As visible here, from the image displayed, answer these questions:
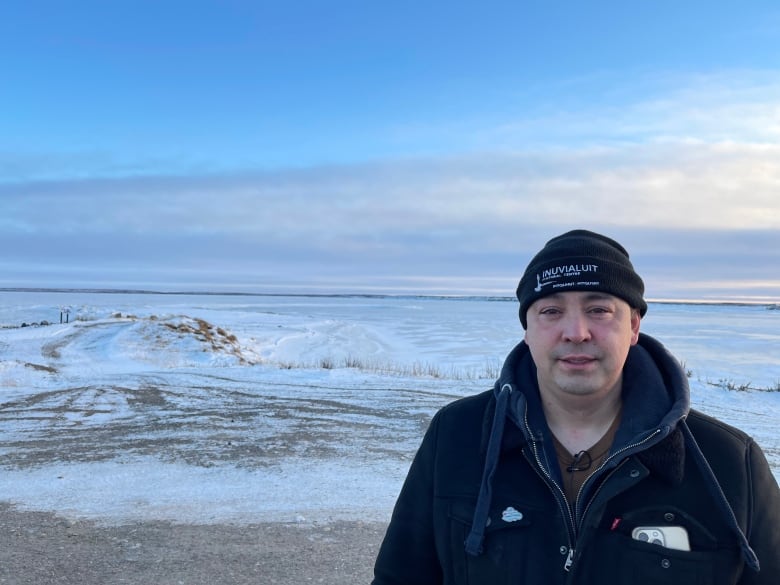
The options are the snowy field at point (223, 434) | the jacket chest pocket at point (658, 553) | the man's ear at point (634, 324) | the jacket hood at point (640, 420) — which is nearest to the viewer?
the jacket chest pocket at point (658, 553)


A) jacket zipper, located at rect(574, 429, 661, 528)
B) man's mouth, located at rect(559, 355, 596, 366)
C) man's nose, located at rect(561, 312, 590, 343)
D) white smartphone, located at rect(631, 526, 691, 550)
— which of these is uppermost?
man's nose, located at rect(561, 312, 590, 343)

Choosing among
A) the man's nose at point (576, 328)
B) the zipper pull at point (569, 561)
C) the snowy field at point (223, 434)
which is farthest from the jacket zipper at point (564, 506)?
the snowy field at point (223, 434)

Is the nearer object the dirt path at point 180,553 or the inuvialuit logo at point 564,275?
the inuvialuit logo at point 564,275

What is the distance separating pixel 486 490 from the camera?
7.38ft

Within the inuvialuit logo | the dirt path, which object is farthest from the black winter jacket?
the dirt path

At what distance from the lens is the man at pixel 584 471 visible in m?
2.10

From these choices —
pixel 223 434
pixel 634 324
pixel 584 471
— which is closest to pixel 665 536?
pixel 584 471

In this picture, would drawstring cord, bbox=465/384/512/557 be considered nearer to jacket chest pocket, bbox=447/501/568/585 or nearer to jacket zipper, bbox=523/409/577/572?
jacket chest pocket, bbox=447/501/568/585

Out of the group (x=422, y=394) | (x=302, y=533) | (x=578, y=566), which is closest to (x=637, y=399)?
(x=578, y=566)

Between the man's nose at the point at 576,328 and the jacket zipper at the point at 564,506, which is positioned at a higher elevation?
the man's nose at the point at 576,328

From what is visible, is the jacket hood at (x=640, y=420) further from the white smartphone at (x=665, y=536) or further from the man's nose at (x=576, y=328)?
the man's nose at (x=576, y=328)

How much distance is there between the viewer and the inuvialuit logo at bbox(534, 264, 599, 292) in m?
2.39

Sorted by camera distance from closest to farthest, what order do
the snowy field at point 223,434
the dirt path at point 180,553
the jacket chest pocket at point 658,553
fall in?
the jacket chest pocket at point 658,553
the dirt path at point 180,553
the snowy field at point 223,434

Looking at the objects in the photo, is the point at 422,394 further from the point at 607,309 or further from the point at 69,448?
the point at 607,309
